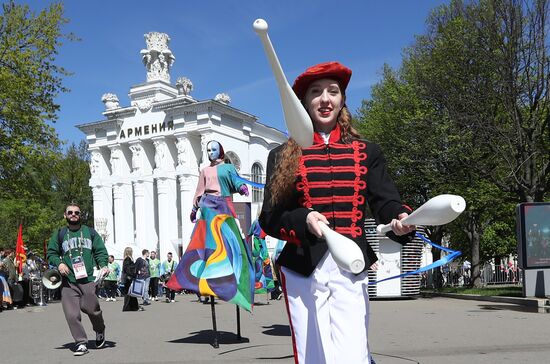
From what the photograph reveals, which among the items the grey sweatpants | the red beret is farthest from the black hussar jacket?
the grey sweatpants

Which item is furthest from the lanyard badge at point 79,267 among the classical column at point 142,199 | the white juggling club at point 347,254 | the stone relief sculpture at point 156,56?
the stone relief sculpture at point 156,56

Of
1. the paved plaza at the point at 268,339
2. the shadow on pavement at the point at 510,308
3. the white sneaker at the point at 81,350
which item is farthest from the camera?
the shadow on pavement at the point at 510,308

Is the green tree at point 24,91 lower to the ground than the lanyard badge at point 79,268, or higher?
higher

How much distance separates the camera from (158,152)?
49.3 m

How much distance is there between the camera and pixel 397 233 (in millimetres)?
3477

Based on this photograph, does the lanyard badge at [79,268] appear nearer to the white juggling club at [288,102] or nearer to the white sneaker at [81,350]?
the white sneaker at [81,350]

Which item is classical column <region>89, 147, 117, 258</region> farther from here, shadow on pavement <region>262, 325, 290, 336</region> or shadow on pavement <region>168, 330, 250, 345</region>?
shadow on pavement <region>168, 330, 250, 345</region>

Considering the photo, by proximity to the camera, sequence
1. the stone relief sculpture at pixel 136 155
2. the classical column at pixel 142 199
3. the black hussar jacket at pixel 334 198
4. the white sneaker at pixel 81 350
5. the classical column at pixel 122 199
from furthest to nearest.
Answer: the classical column at pixel 122 199, the stone relief sculpture at pixel 136 155, the classical column at pixel 142 199, the white sneaker at pixel 81 350, the black hussar jacket at pixel 334 198

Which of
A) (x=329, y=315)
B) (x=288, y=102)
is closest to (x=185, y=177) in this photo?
(x=329, y=315)

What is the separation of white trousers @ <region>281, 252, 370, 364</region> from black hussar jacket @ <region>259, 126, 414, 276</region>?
91mm

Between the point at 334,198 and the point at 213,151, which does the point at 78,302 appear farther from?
the point at 334,198

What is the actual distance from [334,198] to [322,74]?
0.73 meters

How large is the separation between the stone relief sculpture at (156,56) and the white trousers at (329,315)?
162ft

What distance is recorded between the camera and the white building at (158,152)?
47.5 m
